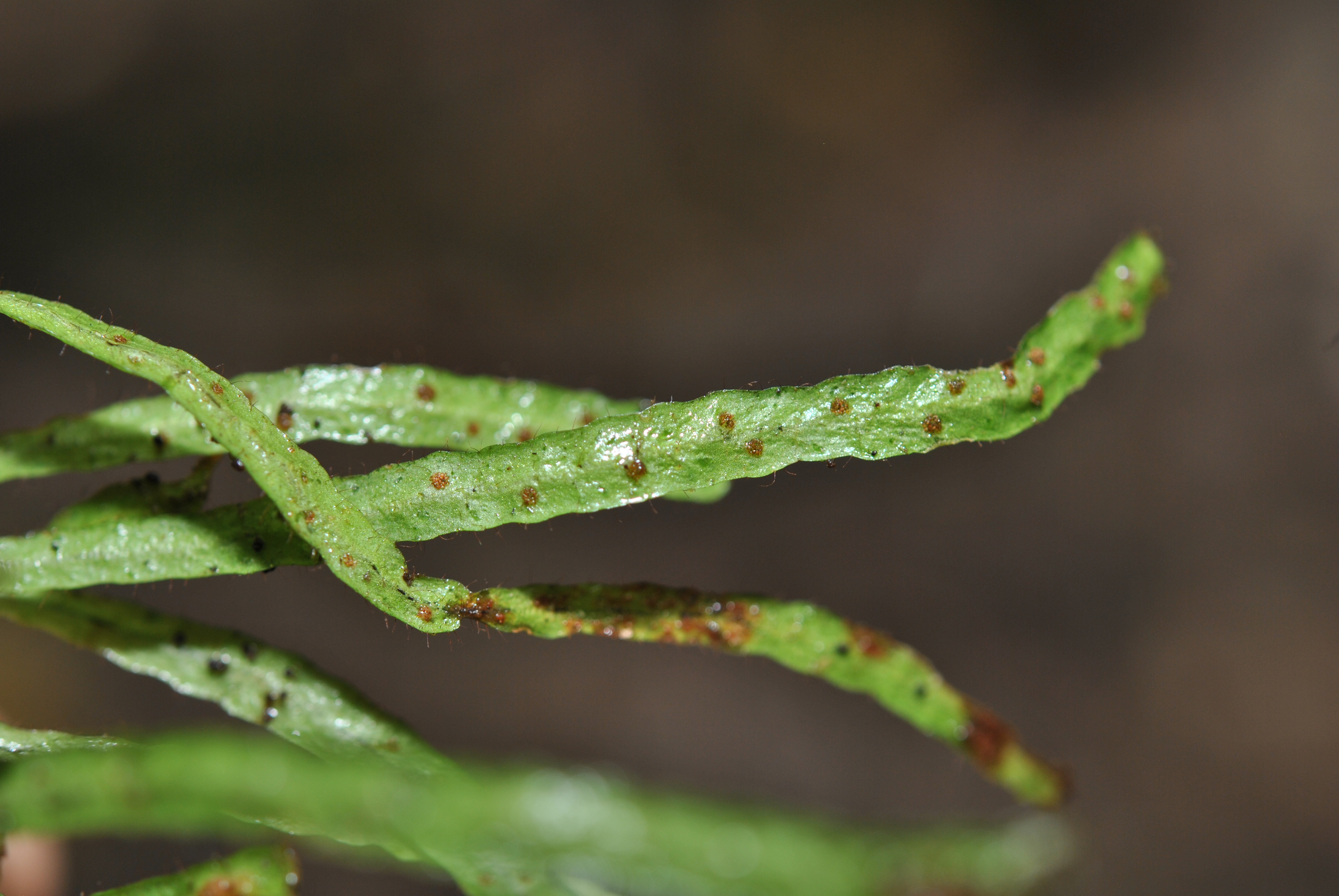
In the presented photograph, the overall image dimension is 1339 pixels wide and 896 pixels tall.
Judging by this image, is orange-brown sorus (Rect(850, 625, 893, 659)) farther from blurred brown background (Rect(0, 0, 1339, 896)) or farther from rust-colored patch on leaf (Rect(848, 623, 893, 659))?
blurred brown background (Rect(0, 0, 1339, 896))

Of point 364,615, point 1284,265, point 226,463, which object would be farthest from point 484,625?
point 1284,265

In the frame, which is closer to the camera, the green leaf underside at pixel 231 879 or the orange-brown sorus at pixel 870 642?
the green leaf underside at pixel 231 879

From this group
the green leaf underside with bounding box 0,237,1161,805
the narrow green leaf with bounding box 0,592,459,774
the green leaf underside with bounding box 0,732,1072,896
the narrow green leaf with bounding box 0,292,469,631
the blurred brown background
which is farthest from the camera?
the blurred brown background

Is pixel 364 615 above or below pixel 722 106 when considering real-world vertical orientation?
below

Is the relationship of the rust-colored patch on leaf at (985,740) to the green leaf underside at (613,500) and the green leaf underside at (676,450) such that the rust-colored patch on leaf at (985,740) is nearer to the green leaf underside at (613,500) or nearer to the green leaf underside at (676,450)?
the green leaf underside at (613,500)

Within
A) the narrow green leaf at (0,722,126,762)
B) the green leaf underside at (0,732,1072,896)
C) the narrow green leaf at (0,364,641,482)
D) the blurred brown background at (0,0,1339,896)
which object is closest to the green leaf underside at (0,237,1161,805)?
the narrow green leaf at (0,364,641,482)

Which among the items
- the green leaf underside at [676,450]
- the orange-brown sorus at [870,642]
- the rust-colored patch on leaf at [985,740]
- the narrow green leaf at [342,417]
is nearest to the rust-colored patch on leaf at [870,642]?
the orange-brown sorus at [870,642]

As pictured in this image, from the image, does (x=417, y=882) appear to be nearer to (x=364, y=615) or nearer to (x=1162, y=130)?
(x=364, y=615)
